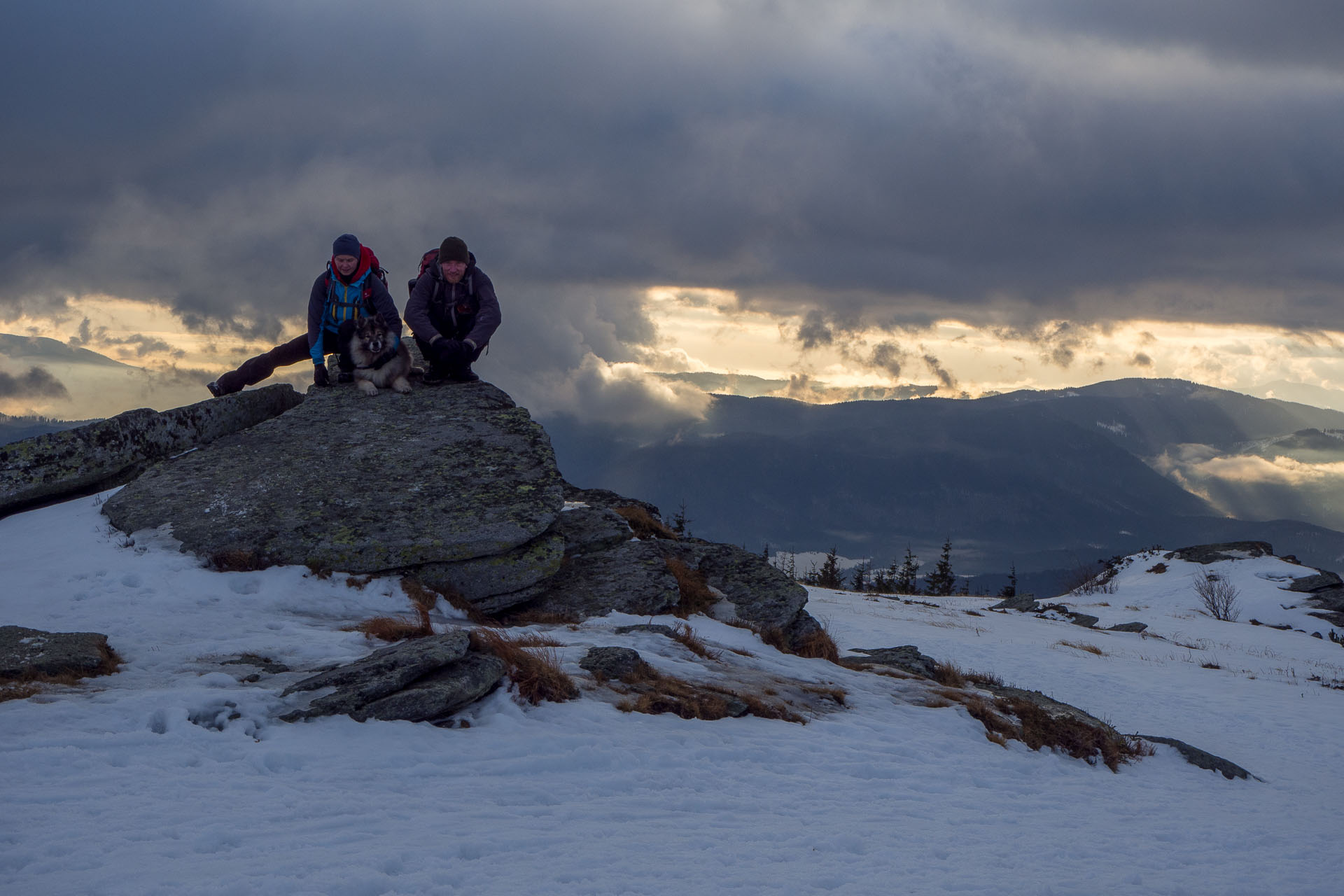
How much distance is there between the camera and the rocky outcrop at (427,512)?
13.8 metres

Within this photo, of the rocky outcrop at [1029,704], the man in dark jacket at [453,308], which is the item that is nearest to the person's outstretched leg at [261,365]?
the man in dark jacket at [453,308]

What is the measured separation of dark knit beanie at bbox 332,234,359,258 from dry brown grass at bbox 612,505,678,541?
798 cm

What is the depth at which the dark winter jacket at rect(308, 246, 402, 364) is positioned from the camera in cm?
1659

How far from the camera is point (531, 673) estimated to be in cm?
987

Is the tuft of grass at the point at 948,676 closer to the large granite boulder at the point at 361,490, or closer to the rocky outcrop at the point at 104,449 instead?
the large granite boulder at the point at 361,490

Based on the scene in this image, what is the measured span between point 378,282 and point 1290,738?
A: 2037 cm

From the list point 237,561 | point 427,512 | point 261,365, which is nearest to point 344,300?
point 261,365

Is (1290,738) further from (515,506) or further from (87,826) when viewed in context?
(87,826)

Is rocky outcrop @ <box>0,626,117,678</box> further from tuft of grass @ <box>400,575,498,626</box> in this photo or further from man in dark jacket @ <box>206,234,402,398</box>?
man in dark jacket @ <box>206,234,402,398</box>

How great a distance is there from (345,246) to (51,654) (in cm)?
949

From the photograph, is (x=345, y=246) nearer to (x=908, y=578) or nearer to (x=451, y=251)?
(x=451, y=251)

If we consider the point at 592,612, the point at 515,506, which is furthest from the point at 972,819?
the point at 515,506

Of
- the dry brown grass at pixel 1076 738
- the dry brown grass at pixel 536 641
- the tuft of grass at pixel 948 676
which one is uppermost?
the dry brown grass at pixel 536 641

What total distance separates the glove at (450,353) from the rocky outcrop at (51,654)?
29.7ft
